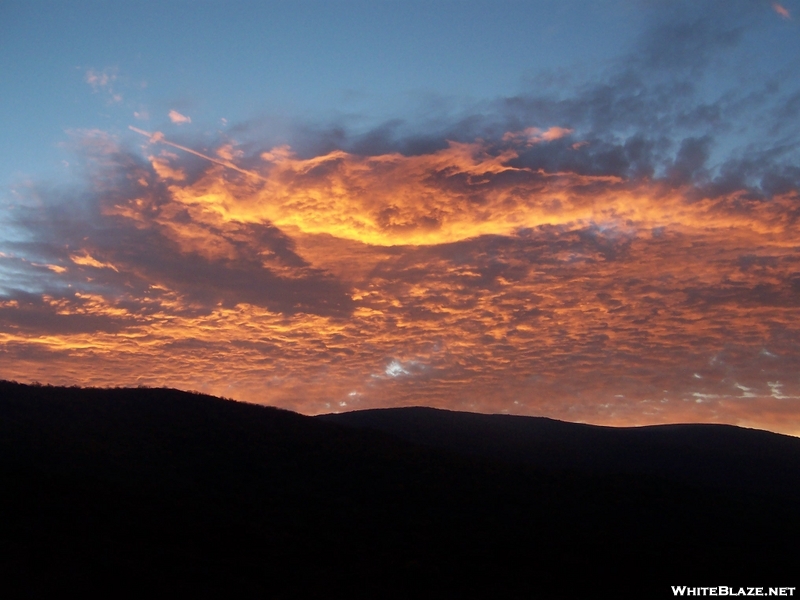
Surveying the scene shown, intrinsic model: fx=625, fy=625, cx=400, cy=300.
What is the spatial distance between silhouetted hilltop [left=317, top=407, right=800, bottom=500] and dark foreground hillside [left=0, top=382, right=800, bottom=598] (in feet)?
13.9

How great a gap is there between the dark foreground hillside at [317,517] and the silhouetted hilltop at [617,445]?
4.23 metres

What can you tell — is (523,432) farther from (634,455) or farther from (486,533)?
(486,533)

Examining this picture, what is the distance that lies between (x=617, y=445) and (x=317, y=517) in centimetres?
2826

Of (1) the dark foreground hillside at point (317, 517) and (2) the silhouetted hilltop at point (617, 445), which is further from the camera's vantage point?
(2) the silhouetted hilltop at point (617, 445)

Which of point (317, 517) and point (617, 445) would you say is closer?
point (317, 517)

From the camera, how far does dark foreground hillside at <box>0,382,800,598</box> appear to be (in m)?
16.5

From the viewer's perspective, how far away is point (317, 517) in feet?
77.5

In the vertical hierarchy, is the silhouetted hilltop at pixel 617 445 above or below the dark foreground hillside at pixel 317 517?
above

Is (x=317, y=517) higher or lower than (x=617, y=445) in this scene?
lower

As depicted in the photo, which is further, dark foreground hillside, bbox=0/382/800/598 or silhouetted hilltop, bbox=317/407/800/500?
silhouetted hilltop, bbox=317/407/800/500

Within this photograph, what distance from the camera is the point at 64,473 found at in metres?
21.9

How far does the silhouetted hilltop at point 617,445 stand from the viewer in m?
38.0

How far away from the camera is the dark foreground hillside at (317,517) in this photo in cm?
1648

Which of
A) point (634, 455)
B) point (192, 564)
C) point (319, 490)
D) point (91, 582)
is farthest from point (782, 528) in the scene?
point (91, 582)
